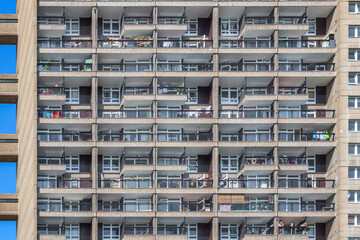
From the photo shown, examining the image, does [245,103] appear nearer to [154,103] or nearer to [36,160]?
[154,103]

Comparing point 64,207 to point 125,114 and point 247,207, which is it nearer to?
point 125,114

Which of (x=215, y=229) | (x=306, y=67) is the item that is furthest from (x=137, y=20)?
(x=215, y=229)

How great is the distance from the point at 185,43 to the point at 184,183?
13172 mm

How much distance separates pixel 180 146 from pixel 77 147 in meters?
9.15

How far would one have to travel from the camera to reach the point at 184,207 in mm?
119188

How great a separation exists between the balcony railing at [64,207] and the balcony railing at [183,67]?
14.0m

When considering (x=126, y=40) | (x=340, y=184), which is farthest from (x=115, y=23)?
(x=340, y=184)

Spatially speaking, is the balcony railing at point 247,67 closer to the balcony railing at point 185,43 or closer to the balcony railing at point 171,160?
the balcony railing at point 185,43

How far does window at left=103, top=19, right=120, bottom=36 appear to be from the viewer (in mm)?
123750

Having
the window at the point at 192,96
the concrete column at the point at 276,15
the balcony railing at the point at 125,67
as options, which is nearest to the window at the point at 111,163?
the balcony railing at the point at 125,67

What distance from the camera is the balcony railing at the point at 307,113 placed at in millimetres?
120850

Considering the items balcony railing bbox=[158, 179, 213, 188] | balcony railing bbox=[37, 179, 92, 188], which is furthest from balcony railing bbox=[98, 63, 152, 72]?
balcony railing bbox=[37, 179, 92, 188]

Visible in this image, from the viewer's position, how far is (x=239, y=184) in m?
120

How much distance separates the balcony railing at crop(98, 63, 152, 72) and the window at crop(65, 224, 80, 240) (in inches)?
570
